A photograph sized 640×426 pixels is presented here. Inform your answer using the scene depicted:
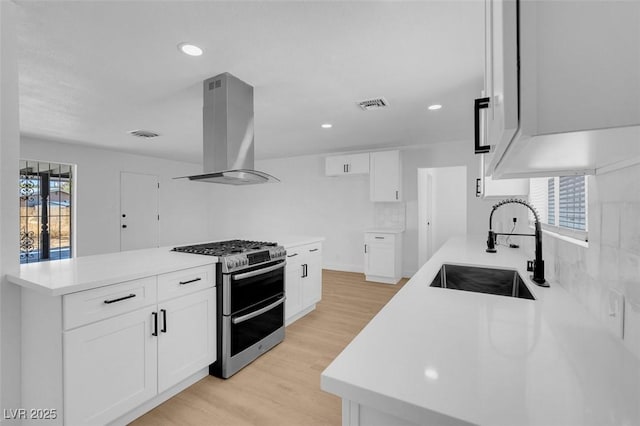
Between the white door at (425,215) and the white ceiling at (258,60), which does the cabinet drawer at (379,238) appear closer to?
the white door at (425,215)

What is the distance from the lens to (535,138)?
0.45m

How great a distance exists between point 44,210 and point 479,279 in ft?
20.9

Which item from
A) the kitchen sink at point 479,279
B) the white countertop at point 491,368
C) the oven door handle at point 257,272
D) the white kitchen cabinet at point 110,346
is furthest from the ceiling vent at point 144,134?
the white countertop at point 491,368

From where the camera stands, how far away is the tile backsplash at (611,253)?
738mm

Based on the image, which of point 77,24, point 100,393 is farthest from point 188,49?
point 100,393

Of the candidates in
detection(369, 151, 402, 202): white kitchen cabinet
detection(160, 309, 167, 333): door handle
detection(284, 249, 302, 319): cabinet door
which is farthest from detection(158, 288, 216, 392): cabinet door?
detection(369, 151, 402, 202): white kitchen cabinet

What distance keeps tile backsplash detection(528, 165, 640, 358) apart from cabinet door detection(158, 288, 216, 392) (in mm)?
2067

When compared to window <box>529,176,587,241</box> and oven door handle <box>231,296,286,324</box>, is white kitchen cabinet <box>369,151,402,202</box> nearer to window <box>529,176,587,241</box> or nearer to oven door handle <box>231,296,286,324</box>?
window <box>529,176,587,241</box>

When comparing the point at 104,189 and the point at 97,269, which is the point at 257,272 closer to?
the point at 97,269

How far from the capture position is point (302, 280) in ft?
10.5

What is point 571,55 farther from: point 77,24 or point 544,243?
point 77,24

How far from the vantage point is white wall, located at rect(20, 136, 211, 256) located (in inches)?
192

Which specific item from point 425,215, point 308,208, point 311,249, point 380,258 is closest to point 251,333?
point 311,249

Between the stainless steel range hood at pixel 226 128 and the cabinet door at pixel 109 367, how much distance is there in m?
1.24
